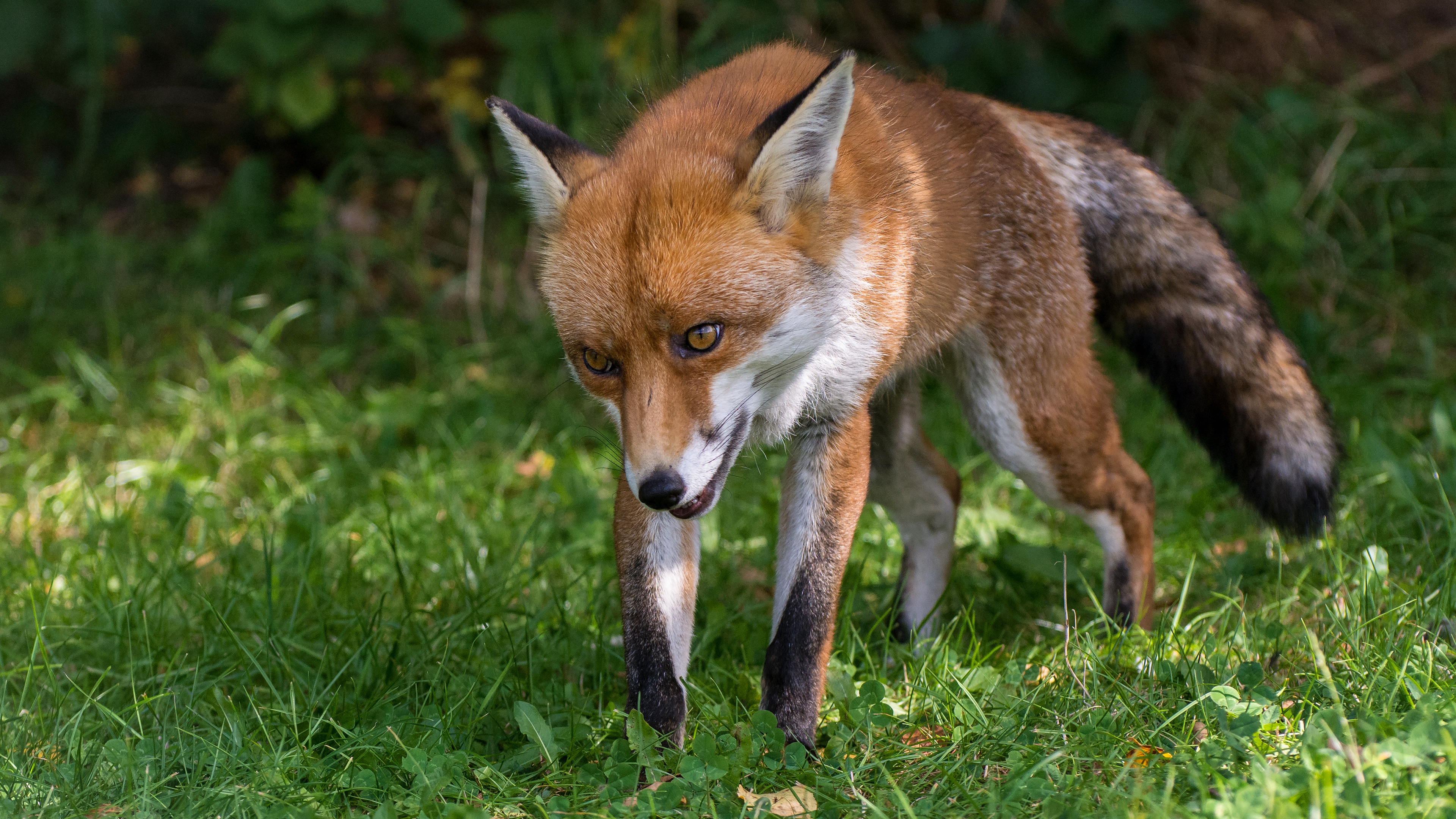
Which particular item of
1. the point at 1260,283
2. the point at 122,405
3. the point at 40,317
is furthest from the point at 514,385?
the point at 1260,283

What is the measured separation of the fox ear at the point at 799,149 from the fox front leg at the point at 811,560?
597mm

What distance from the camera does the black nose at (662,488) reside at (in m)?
2.37

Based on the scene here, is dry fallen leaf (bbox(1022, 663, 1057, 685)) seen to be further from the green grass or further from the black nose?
the black nose

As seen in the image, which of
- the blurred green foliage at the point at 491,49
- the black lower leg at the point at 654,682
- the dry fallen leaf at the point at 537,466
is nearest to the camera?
the black lower leg at the point at 654,682

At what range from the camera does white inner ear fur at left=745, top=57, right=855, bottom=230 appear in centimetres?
249

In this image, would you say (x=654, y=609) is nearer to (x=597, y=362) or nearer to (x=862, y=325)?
(x=597, y=362)

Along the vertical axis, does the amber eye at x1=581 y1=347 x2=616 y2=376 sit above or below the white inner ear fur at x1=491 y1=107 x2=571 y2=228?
below

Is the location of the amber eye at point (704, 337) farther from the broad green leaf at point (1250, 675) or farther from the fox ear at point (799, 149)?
the broad green leaf at point (1250, 675)

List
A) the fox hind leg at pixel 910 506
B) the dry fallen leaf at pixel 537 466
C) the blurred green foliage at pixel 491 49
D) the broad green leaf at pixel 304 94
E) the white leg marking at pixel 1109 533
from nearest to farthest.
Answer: the white leg marking at pixel 1109 533 → the fox hind leg at pixel 910 506 → the dry fallen leaf at pixel 537 466 → the blurred green foliage at pixel 491 49 → the broad green leaf at pixel 304 94

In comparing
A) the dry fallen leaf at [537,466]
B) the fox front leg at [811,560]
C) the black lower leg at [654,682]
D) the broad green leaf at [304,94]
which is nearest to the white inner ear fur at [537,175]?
the fox front leg at [811,560]

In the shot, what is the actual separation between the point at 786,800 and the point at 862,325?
110 centimetres

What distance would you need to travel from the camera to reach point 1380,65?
6.25 meters

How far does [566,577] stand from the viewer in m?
3.82

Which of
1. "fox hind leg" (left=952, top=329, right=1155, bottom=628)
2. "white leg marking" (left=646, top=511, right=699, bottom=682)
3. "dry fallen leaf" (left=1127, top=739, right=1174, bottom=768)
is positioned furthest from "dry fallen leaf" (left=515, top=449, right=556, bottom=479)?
"dry fallen leaf" (left=1127, top=739, right=1174, bottom=768)
